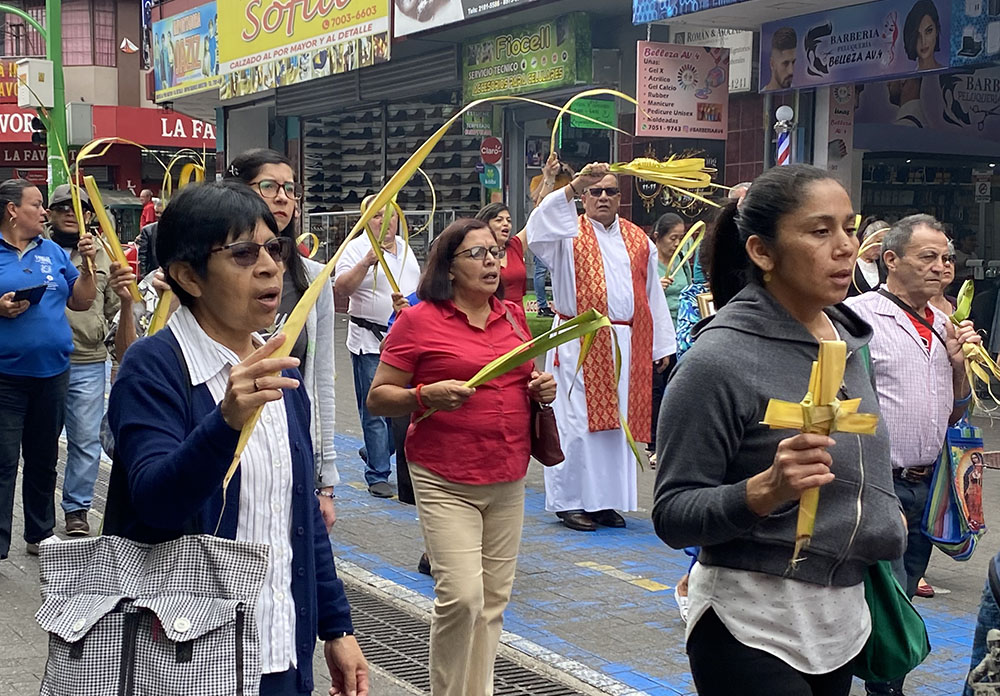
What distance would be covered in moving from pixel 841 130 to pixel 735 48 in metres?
1.62

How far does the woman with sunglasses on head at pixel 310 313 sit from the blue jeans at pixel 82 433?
345 centimetres

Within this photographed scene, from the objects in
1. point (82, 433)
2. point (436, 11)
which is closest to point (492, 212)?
point (82, 433)

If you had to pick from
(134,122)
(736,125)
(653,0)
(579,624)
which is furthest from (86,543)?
(134,122)

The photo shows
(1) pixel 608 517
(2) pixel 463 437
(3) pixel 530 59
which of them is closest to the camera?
(2) pixel 463 437

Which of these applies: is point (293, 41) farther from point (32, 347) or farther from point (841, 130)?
point (32, 347)

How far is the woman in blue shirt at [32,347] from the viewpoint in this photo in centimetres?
699

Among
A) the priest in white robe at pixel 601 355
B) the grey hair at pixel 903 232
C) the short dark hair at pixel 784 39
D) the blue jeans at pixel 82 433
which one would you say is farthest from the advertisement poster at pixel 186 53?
the grey hair at pixel 903 232

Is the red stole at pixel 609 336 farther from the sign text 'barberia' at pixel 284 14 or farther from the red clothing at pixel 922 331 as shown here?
the sign text 'barberia' at pixel 284 14

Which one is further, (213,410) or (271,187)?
(271,187)

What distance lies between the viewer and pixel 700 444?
271 centimetres

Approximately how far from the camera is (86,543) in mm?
2518

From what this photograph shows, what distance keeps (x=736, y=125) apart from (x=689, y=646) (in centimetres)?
1297

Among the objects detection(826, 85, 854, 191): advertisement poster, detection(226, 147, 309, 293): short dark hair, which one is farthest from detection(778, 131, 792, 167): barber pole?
detection(226, 147, 309, 293): short dark hair

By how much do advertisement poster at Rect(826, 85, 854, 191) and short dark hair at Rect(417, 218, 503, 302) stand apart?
963 cm
